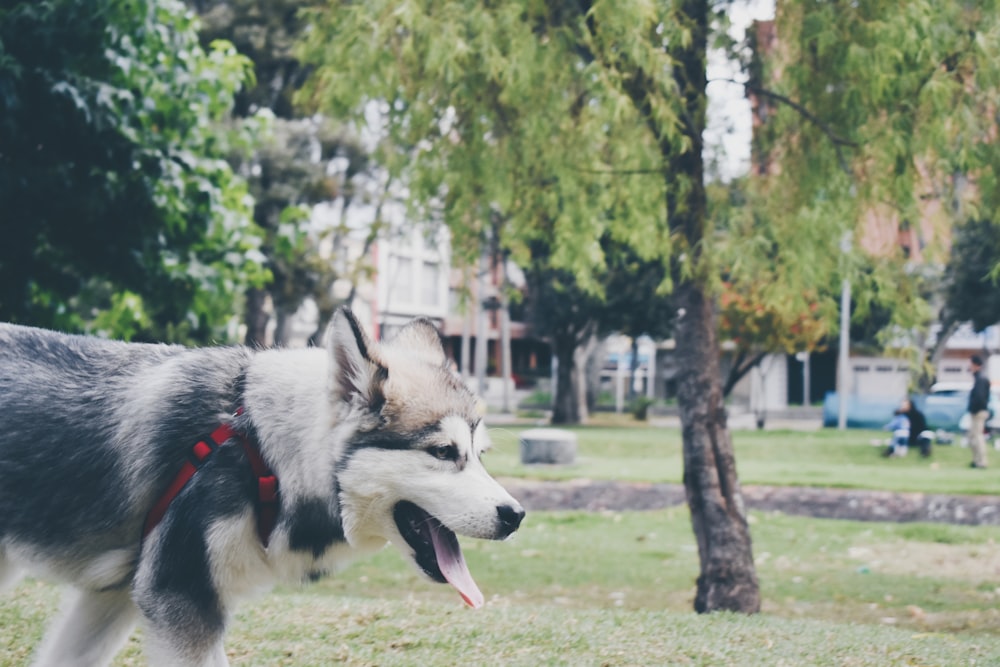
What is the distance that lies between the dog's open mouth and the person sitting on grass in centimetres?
2172

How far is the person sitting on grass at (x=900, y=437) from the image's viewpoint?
23.6 metres

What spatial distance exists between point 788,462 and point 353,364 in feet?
67.7

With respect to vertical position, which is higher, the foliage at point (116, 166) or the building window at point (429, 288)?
the building window at point (429, 288)

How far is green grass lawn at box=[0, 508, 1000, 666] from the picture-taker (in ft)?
19.4

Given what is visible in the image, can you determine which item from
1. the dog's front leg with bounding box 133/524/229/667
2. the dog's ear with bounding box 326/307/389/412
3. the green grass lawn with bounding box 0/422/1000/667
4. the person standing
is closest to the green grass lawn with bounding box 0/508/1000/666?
the green grass lawn with bounding box 0/422/1000/667

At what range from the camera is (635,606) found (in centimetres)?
966

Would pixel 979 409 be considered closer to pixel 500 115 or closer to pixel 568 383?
pixel 500 115

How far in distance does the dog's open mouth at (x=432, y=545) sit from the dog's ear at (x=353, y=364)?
44 centimetres

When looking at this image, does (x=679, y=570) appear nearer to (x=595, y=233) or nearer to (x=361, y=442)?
(x=595, y=233)

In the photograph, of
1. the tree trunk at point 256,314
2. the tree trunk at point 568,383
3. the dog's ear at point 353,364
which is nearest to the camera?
the dog's ear at point 353,364

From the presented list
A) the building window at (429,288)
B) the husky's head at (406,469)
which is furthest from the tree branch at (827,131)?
the building window at (429,288)

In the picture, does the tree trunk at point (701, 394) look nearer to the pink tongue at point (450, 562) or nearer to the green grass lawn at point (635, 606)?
the green grass lawn at point (635, 606)

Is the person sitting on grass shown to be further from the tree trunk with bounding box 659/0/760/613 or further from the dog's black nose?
the dog's black nose

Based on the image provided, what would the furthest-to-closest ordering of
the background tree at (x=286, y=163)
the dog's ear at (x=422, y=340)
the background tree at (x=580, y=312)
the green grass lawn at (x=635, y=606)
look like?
the background tree at (x=580, y=312), the background tree at (x=286, y=163), the green grass lawn at (x=635, y=606), the dog's ear at (x=422, y=340)
